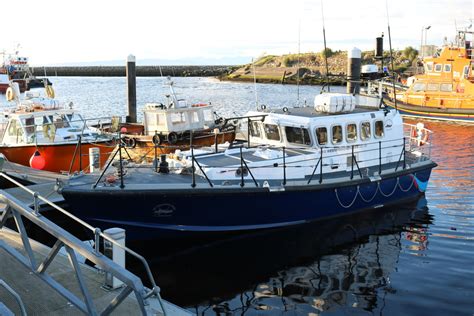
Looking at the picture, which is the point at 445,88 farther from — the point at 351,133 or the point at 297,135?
the point at 297,135

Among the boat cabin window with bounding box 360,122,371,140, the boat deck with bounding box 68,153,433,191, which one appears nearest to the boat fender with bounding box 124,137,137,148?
the boat deck with bounding box 68,153,433,191

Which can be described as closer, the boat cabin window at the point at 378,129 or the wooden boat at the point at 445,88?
the boat cabin window at the point at 378,129

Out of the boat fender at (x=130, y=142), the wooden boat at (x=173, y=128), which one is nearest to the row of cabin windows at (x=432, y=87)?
the wooden boat at (x=173, y=128)

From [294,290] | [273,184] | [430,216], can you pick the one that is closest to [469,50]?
[430,216]

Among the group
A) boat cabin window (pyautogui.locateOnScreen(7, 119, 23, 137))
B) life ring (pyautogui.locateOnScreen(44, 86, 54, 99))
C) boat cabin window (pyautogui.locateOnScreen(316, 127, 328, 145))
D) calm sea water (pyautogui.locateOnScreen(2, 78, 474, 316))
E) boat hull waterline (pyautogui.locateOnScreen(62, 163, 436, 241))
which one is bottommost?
calm sea water (pyautogui.locateOnScreen(2, 78, 474, 316))

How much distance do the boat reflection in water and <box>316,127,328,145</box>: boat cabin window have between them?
1.95 m

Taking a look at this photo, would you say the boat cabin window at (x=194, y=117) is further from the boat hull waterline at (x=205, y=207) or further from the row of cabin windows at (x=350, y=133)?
the boat hull waterline at (x=205, y=207)

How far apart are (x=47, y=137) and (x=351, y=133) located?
9.70m

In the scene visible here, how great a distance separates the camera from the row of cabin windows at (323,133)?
13.2m

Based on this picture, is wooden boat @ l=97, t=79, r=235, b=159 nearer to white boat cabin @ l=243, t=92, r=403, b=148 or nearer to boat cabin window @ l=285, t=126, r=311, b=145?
white boat cabin @ l=243, t=92, r=403, b=148

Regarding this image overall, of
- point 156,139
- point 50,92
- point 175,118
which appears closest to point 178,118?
point 175,118

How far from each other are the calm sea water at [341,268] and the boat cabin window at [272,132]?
2.45 meters

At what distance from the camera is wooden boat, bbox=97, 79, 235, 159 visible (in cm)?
1862

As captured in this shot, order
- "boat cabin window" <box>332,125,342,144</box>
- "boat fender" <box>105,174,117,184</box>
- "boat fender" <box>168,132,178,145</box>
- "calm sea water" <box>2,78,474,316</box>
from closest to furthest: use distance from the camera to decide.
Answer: "calm sea water" <box>2,78,474,316</box>, "boat fender" <box>105,174,117,184</box>, "boat cabin window" <box>332,125,342,144</box>, "boat fender" <box>168,132,178,145</box>
